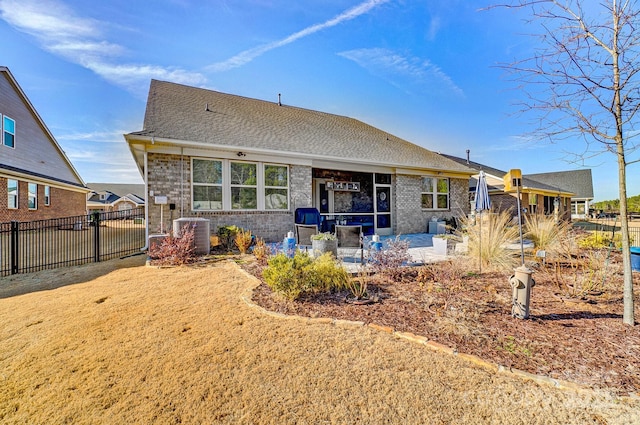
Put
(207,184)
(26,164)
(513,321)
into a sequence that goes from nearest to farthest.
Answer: (513,321) → (207,184) → (26,164)

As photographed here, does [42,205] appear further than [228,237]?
Yes

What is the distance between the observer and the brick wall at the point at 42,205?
533 inches

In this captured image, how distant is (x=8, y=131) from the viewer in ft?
49.5

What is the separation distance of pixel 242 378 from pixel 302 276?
222 centimetres

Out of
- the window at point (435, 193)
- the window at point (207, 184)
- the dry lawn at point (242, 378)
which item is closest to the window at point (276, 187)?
the window at point (207, 184)

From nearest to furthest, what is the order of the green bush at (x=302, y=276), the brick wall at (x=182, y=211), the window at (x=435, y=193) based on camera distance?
the green bush at (x=302, y=276) → the brick wall at (x=182, y=211) → the window at (x=435, y=193)

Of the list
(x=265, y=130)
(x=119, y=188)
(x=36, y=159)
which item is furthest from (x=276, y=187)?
(x=119, y=188)

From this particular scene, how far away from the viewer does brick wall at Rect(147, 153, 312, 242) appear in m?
8.77

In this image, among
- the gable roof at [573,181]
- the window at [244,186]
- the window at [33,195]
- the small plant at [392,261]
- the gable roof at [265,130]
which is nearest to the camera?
the small plant at [392,261]

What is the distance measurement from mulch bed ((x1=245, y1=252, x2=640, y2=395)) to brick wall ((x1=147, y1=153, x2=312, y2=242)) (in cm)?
528

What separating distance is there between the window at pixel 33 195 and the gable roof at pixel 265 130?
996 cm

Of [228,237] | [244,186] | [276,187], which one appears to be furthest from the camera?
[276,187]

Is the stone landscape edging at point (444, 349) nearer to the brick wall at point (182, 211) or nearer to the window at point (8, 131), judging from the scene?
the brick wall at point (182, 211)

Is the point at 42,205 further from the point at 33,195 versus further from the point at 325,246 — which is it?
the point at 325,246
